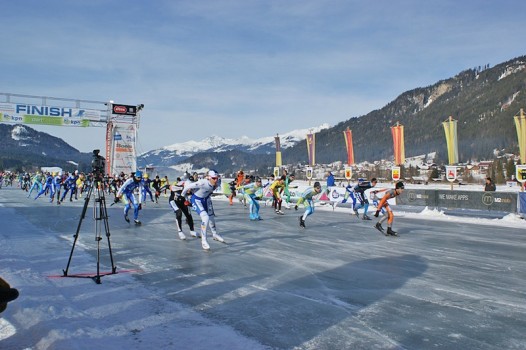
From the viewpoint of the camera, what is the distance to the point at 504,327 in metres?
4.82

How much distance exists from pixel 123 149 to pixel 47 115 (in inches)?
243

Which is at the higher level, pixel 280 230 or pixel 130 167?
pixel 130 167

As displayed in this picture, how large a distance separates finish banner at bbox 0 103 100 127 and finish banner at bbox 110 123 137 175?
1.85 metres

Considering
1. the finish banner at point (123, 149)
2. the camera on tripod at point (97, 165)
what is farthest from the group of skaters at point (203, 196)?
the finish banner at point (123, 149)

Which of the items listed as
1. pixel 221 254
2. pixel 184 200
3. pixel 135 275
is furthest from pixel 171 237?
pixel 135 275

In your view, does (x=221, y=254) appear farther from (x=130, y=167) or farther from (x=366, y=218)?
(x=130, y=167)

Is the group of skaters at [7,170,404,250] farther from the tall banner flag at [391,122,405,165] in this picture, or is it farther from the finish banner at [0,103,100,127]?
the finish banner at [0,103,100,127]

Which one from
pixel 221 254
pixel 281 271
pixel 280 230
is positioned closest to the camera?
pixel 281 271

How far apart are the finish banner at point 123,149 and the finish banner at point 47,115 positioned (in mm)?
1851

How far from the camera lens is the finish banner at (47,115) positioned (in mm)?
33281

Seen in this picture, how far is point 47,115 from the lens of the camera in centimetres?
3459

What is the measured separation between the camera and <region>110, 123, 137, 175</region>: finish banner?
36.3 m

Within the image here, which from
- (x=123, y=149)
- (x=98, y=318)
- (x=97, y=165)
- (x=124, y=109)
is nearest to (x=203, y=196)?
(x=97, y=165)

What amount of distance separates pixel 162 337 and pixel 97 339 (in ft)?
1.97
